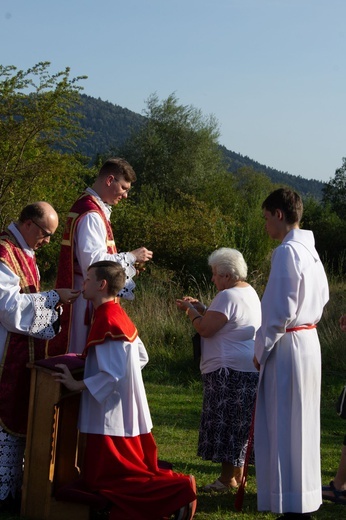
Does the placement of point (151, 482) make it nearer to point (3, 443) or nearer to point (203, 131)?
point (3, 443)

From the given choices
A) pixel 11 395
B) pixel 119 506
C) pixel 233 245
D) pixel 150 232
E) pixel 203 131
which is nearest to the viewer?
pixel 119 506

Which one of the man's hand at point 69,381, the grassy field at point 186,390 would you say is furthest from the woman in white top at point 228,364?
the man's hand at point 69,381

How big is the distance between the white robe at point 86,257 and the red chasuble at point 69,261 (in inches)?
1.4

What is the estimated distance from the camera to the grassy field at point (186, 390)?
6.65m

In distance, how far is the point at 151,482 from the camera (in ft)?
18.0

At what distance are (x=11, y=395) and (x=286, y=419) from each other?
6.45 ft

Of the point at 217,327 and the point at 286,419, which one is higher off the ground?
the point at 217,327

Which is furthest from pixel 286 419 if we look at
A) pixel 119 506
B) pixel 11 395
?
pixel 11 395

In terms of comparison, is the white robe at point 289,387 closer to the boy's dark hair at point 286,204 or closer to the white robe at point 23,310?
the boy's dark hair at point 286,204

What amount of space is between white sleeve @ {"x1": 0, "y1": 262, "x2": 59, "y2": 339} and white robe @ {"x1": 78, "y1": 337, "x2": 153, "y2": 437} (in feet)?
1.75

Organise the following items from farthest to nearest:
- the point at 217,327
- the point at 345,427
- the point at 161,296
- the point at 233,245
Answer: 1. the point at 233,245
2. the point at 161,296
3. the point at 345,427
4. the point at 217,327

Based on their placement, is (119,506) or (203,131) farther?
(203,131)

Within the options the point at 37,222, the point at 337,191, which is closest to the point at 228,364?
the point at 37,222

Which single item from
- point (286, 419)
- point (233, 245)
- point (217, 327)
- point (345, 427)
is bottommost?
point (345, 427)
